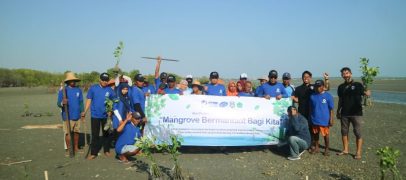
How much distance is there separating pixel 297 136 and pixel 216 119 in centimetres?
215

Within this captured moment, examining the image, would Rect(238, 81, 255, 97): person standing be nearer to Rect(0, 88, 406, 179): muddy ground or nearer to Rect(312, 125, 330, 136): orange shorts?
Rect(0, 88, 406, 179): muddy ground

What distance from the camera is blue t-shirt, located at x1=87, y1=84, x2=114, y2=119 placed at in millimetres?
8734

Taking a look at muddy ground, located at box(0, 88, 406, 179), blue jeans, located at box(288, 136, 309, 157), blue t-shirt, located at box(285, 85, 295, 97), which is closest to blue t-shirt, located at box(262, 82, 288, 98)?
blue t-shirt, located at box(285, 85, 295, 97)

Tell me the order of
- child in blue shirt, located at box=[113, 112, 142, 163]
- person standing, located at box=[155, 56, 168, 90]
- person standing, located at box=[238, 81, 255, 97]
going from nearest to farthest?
child in blue shirt, located at box=[113, 112, 142, 163], person standing, located at box=[238, 81, 255, 97], person standing, located at box=[155, 56, 168, 90]

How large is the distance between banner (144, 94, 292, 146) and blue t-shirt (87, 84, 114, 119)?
1.17 meters

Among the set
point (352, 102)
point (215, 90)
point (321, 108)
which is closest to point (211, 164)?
point (215, 90)

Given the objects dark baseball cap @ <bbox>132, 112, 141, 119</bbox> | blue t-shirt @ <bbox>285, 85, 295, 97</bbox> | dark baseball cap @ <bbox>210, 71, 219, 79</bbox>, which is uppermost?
dark baseball cap @ <bbox>210, 71, 219, 79</bbox>

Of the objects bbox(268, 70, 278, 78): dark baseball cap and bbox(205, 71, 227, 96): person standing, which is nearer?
bbox(268, 70, 278, 78): dark baseball cap

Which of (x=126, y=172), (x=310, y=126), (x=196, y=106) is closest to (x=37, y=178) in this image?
(x=126, y=172)

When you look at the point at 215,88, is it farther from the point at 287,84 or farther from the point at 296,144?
the point at 296,144

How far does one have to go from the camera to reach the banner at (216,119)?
871 centimetres

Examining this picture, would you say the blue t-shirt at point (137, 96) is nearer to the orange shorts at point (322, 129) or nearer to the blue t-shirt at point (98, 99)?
the blue t-shirt at point (98, 99)

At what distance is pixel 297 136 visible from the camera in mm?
8672

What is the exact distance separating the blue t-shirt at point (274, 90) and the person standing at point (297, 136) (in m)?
0.68
